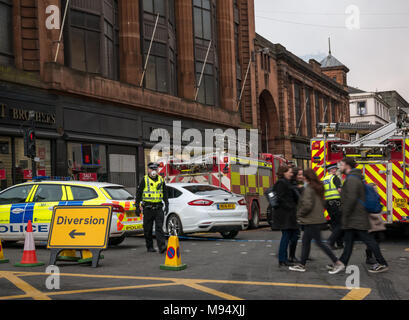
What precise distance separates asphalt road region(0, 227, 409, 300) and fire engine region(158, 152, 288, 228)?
6.58 m

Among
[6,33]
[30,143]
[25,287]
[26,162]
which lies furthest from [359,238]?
[6,33]

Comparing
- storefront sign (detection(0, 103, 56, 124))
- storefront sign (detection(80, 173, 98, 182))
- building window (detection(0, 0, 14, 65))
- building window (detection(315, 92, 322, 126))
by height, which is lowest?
storefront sign (detection(80, 173, 98, 182))

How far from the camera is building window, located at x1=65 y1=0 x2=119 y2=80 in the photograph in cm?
2367

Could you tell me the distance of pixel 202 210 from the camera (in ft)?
46.9

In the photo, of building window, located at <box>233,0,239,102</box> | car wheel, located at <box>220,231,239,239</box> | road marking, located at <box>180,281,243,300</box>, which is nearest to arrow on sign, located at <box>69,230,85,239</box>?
road marking, located at <box>180,281,243,300</box>

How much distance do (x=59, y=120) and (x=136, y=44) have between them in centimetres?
675

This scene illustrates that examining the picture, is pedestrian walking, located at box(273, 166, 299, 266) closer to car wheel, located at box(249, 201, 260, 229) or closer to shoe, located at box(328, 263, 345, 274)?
shoe, located at box(328, 263, 345, 274)

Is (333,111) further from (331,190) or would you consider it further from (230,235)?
(331,190)

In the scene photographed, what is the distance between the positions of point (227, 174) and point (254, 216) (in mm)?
2434

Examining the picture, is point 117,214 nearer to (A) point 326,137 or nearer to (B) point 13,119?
(A) point 326,137

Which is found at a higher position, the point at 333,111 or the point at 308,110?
the point at 333,111

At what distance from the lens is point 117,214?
12.6 m

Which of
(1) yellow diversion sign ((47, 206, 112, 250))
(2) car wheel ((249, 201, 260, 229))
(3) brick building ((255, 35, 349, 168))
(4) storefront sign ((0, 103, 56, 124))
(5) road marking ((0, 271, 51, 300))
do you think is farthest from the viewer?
(3) brick building ((255, 35, 349, 168))

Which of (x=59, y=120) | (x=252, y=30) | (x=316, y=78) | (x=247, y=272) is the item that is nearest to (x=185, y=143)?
(x=59, y=120)
